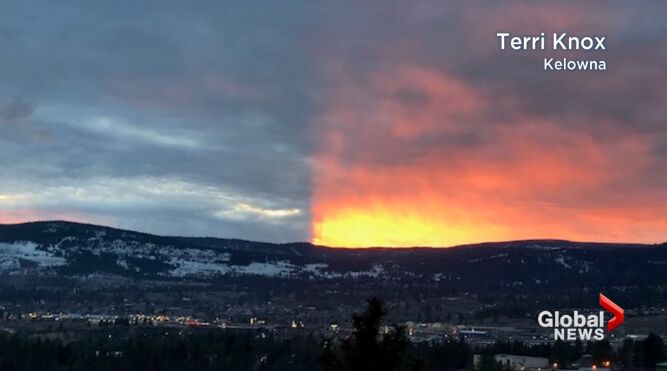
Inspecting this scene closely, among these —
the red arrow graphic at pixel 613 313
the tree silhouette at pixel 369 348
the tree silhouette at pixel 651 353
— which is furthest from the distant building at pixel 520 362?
the tree silhouette at pixel 369 348

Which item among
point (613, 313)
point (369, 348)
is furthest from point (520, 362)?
point (369, 348)

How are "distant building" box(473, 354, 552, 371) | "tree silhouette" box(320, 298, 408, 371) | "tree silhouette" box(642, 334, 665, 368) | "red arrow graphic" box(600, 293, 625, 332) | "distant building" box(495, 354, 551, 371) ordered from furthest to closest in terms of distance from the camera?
"red arrow graphic" box(600, 293, 625, 332) < "distant building" box(495, 354, 551, 371) < "distant building" box(473, 354, 552, 371) < "tree silhouette" box(642, 334, 665, 368) < "tree silhouette" box(320, 298, 408, 371)

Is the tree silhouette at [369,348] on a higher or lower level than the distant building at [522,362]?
higher

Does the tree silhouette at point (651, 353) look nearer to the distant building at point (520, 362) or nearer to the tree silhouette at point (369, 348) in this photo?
the distant building at point (520, 362)

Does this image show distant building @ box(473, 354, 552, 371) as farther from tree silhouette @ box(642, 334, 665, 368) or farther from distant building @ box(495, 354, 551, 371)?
tree silhouette @ box(642, 334, 665, 368)

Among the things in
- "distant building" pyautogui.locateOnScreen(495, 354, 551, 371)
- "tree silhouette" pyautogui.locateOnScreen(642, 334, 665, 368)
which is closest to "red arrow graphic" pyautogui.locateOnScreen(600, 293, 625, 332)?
"distant building" pyautogui.locateOnScreen(495, 354, 551, 371)

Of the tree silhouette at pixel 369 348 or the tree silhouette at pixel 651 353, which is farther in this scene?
the tree silhouette at pixel 651 353

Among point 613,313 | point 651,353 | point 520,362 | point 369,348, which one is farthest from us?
point 613,313

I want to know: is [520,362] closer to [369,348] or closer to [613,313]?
[613,313]

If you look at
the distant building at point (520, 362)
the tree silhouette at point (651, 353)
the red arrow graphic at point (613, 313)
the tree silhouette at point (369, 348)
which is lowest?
the distant building at point (520, 362)
